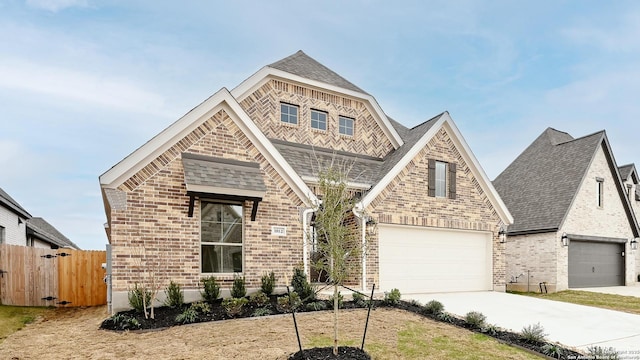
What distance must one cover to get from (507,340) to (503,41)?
12884mm

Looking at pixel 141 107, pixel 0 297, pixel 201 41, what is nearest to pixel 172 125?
pixel 141 107

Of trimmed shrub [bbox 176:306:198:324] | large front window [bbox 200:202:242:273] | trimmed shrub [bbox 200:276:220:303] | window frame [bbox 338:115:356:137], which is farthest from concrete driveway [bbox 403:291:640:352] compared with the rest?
window frame [bbox 338:115:356:137]

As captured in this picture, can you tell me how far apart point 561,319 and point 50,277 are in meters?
14.5

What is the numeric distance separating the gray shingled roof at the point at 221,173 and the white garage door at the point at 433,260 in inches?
194

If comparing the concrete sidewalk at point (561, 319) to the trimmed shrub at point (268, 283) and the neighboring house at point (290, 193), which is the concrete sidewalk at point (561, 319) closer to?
the neighboring house at point (290, 193)

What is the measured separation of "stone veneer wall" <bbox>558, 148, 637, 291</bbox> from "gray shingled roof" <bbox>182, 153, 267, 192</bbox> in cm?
1503

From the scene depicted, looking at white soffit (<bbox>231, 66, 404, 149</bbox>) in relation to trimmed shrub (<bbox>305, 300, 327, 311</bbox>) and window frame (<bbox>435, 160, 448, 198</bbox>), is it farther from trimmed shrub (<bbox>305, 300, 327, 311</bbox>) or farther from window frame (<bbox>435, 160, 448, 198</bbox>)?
trimmed shrub (<bbox>305, 300, 327, 311</bbox>)

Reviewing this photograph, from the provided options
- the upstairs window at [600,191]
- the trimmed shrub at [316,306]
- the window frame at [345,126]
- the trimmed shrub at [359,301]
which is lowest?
the trimmed shrub at [359,301]

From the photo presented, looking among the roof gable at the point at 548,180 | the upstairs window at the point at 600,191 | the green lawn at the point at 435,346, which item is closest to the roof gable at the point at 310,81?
the roof gable at the point at 548,180

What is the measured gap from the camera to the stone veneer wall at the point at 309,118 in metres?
13.7

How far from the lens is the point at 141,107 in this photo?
39.9 ft

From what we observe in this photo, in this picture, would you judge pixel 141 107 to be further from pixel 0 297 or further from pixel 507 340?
pixel 507 340

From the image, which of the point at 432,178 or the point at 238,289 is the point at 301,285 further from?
the point at 432,178

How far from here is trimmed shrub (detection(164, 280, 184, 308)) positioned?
8.57 m
